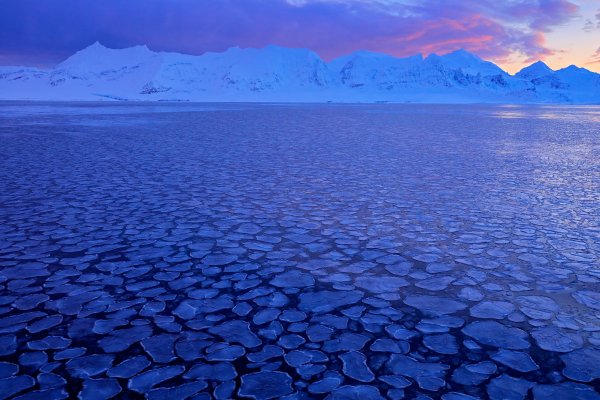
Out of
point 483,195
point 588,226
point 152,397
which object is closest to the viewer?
point 152,397

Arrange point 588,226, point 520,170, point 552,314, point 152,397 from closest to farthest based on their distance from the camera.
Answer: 1. point 152,397
2. point 552,314
3. point 588,226
4. point 520,170

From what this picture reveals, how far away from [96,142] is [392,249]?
40.7 feet

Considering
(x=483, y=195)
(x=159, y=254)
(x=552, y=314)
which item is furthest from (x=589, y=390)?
(x=483, y=195)

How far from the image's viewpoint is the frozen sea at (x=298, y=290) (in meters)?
2.51

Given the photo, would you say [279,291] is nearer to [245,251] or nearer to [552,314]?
[245,251]

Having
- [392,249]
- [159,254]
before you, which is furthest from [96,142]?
[392,249]

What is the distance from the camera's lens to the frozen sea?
2510 millimetres

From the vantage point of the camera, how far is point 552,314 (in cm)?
326

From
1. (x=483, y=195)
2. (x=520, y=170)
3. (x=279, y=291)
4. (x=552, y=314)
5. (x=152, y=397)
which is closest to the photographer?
(x=152, y=397)

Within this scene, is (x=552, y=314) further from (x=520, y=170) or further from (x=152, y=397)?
(x=520, y=170)

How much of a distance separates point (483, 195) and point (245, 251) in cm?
435

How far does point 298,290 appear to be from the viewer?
3.63 metres

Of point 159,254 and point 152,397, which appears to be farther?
point 159,254

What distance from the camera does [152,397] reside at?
2314 mm
